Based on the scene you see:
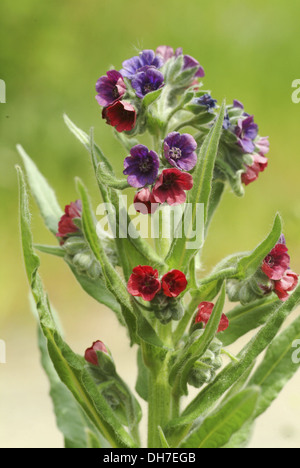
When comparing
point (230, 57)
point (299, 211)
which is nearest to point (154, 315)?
point (299, 211)

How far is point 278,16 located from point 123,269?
2671mm

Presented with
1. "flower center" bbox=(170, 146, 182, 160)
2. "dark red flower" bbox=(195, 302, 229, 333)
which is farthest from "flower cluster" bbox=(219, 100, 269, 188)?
"dark red flower" bbox=(195, 302, 229, 333)

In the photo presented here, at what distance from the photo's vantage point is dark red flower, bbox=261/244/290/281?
98 cm

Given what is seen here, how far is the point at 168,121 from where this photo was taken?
1007 mm

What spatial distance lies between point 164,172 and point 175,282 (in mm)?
169

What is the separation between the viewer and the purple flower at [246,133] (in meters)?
0.98

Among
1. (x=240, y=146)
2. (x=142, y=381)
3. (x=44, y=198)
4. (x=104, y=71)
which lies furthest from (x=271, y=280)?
(x=104, y=71)

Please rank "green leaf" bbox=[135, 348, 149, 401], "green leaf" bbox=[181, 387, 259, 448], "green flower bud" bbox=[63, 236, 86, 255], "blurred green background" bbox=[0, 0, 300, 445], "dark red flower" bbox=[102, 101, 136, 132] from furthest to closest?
"blurred green background" bbox=[0, 0, 300, 445] < "green leaf" bbox=[135, 348, 149, 401] < "green flower bud" bbox=[63, 236, 86, 255] < "dark red flower" bbox=[102, 101, 136, 132] < "green leaf" bbox=[181, 387, 259, 448]

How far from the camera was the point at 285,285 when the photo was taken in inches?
39.0

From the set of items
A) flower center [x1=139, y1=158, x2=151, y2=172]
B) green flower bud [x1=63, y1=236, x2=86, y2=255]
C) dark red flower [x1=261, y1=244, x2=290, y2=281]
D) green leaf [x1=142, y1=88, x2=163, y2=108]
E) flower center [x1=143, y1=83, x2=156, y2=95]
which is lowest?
dark red flower [x1=261, y1=244, x2=290, y2=281]

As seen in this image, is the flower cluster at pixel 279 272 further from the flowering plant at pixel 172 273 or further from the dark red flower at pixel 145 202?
the dark red flower at pixel 145 202

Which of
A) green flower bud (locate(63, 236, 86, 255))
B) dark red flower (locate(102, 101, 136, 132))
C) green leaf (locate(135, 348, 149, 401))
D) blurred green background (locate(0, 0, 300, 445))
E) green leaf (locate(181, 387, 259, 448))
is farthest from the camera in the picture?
blurred green background (locate(0, 0, 300, 445))

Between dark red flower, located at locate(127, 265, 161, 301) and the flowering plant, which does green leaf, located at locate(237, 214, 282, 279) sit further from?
dark red flower, located at locate(127, 265, 161, 301)
